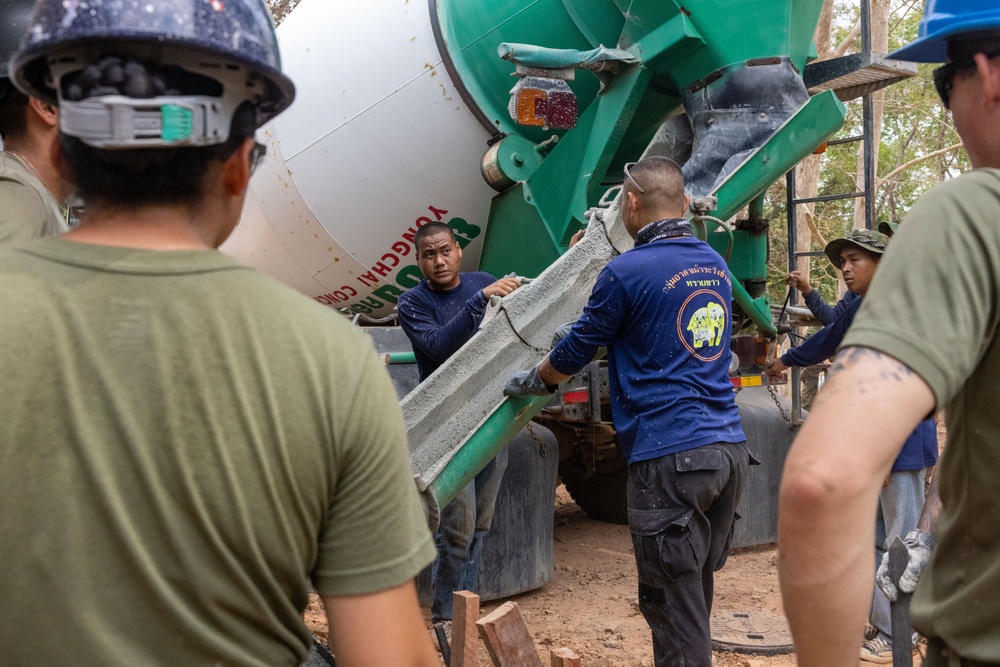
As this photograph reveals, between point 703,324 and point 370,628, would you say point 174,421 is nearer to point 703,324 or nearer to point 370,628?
point 370,628

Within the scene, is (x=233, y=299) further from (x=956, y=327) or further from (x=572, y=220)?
(x=572, y=220)

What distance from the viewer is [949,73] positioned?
128 cm

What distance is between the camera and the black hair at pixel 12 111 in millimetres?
2230

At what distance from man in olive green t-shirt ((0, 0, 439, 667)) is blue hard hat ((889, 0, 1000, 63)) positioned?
828 millimetres

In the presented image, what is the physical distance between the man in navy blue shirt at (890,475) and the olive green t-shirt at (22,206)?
2.70 metres

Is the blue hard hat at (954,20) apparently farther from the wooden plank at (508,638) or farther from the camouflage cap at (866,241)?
the camouflage cap at (866,241)

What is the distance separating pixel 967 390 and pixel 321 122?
4059 mm

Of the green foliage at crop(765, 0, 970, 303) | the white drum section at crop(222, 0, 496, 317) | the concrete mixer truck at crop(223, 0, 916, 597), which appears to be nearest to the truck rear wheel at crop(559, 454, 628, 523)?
the concrete mixer truck at crop(223, 0, 916, 597)

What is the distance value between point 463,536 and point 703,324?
148cm

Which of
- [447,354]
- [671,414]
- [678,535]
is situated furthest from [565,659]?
[447,354]

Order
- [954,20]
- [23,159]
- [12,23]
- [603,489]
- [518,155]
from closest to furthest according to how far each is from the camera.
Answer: [954,20]
[23,159]
[12,23]
[518,155]
[603,489]

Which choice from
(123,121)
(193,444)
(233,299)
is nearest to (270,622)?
(193,444)

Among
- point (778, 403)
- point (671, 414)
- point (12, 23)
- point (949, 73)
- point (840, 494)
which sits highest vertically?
point (12, 23)

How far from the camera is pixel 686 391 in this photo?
296 centimetres
